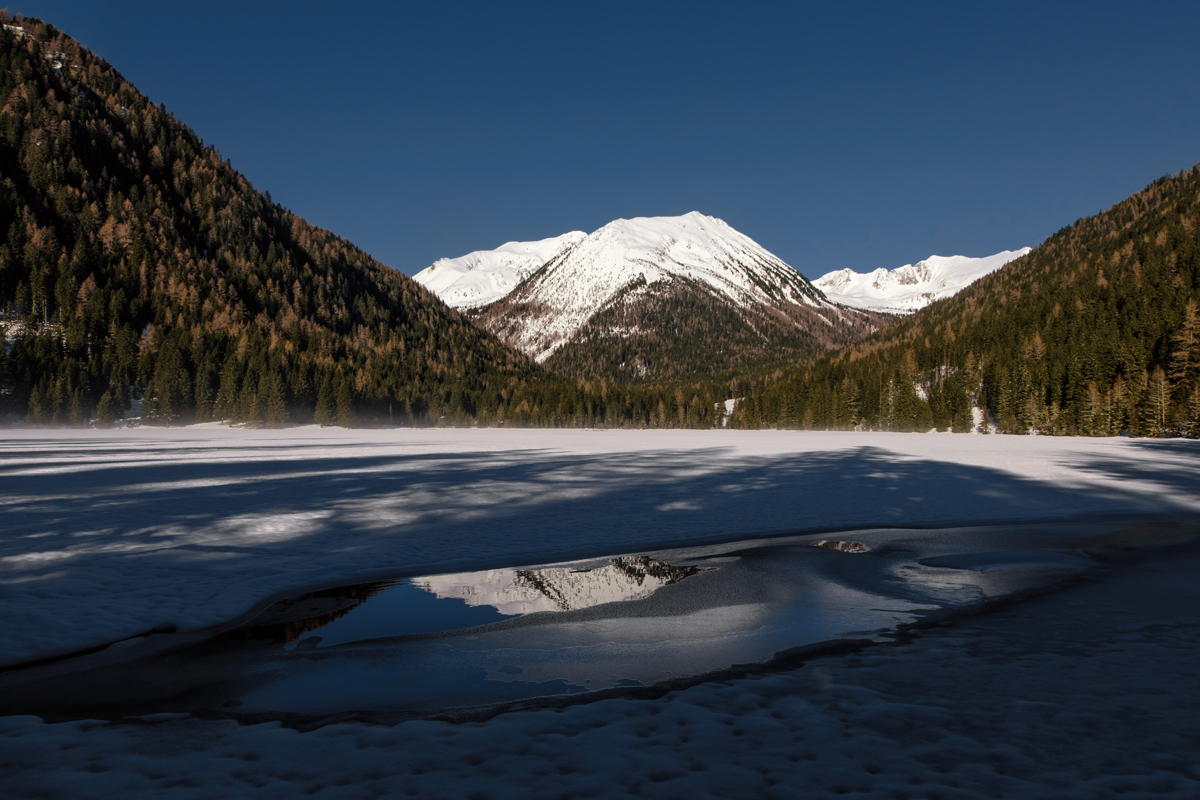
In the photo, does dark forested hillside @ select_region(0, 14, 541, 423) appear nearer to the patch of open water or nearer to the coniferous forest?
the coniferous forest

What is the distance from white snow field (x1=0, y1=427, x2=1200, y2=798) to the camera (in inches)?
183

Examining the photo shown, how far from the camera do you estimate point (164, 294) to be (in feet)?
409

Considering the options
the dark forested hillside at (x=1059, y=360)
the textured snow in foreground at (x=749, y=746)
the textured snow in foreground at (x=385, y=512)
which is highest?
the dark forested hillside at (x=1059, y=360)

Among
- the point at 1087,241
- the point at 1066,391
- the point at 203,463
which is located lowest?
the point at 203,463

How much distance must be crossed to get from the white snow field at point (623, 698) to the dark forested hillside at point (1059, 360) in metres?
75.5

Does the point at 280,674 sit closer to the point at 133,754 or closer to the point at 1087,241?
the point at 133,754

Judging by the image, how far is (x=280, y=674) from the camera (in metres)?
7.21

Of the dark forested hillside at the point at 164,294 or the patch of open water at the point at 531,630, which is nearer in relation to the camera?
the patch of open water at the point at 531,630

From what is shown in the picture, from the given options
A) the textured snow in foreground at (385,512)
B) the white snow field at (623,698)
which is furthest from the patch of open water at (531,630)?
the textured snow in foreground at (385,512)

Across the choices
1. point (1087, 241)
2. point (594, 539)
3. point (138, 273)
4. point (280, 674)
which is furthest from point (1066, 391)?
point (138, 273)

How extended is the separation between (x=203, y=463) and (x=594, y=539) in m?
26.7

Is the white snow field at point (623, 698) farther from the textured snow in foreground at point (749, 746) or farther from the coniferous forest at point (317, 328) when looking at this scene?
the coniferous forest at point (317, 328)

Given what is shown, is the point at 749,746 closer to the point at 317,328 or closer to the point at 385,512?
the point at 385,512

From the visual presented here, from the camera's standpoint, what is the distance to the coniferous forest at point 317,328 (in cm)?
8850
